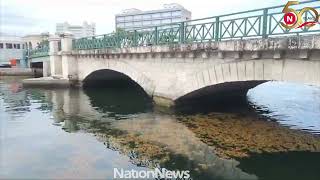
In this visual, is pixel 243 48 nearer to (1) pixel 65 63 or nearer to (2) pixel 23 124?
(2) pixel 23 124

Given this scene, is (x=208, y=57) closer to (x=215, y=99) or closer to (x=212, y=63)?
(x=212, y=63)

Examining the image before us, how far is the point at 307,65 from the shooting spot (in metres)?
8.59

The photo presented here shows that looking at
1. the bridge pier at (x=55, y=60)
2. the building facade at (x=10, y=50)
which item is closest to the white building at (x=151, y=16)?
the building facade at (x=10, y=50)

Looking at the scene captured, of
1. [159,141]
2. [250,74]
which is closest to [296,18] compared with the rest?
[250,74]

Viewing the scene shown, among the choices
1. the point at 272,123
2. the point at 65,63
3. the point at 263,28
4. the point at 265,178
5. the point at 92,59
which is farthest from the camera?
the point at 65,63

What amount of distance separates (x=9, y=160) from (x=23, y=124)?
4.27 meters

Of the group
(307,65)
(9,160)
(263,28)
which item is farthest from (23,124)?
(307,65)

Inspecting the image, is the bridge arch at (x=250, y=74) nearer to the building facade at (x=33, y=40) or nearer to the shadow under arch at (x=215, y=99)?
the shadow under arch at (x=215, y=99)

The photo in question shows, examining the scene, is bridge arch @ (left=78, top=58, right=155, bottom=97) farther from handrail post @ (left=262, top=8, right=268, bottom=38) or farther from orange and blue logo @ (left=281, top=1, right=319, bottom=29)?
orange and blue logo @ (left=281, top=1, right=319, bottom=29)

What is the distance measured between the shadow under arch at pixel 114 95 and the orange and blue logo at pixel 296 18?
7.99 metres

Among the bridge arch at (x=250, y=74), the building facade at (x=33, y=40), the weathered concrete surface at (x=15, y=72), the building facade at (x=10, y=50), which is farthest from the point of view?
the building facade at (x=33, y=40)

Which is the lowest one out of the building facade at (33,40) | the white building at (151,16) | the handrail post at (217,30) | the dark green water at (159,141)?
the dark green water at (159,141)

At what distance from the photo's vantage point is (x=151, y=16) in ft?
325

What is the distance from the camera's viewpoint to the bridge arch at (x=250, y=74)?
8.63m
